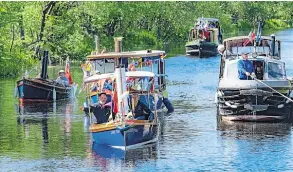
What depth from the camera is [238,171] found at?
30891 mm

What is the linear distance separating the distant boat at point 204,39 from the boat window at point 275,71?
4532cm

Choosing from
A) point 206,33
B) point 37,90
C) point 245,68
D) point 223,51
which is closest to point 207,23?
point 206,33

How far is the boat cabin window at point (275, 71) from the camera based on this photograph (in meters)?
42.2

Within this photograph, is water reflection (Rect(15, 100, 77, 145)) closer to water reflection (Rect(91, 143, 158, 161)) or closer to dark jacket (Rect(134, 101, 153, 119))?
water reflection (Rect(91, 143, 158, 161))

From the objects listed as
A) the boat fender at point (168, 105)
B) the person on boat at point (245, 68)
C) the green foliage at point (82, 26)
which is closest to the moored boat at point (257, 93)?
the person on boat at point (245, 68)

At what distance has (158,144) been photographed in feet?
118

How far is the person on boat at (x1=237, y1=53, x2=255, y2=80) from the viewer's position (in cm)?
4169

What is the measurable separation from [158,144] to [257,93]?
22.4 feet

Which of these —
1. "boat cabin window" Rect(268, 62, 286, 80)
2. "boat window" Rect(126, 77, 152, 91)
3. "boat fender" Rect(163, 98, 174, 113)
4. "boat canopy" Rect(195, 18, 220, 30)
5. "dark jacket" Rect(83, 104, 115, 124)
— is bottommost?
"boat fender" Rect(163, 98, 174, 113)

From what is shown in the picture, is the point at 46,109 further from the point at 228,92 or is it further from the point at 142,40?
the point at 142,40

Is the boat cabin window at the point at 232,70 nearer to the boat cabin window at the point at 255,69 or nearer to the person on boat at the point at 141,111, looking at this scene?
the boat cabin window at the point at 255,69

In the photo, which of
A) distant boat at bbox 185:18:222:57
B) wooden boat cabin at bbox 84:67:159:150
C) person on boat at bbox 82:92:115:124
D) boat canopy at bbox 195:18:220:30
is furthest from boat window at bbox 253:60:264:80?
boat canopy at bbox 195:18:220:30

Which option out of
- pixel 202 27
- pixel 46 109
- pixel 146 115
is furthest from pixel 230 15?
pixel 146 115

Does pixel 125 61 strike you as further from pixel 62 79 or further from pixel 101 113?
pixel 101 113
